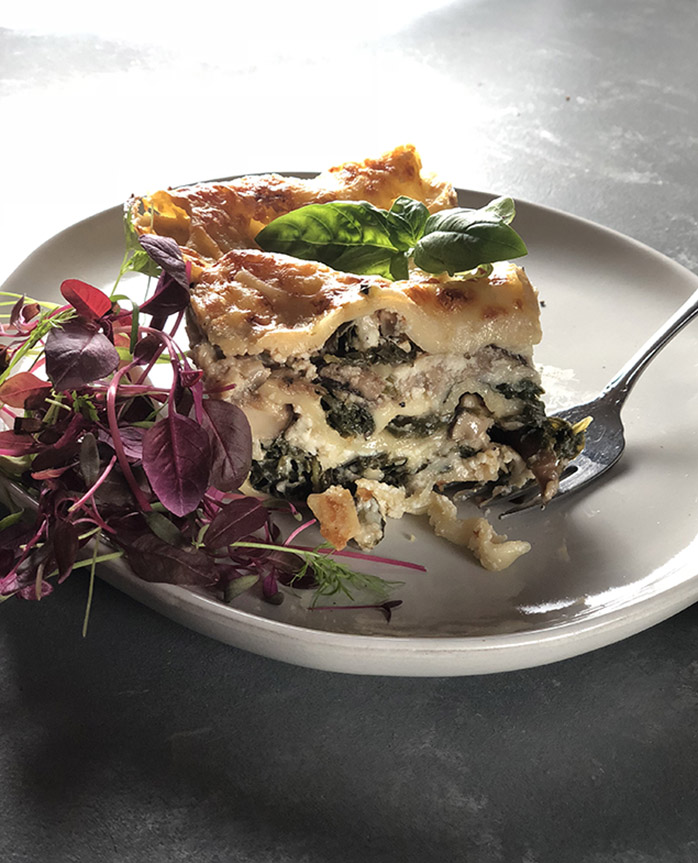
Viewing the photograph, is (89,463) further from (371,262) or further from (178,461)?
(371,262)

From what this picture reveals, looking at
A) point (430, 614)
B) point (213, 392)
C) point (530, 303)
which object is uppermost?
point (530, 303)

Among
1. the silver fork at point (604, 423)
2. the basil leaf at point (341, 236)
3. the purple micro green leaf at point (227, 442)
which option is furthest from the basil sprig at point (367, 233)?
the silver fork at point (604, 423)

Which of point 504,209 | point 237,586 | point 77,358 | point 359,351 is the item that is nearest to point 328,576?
point 237,586

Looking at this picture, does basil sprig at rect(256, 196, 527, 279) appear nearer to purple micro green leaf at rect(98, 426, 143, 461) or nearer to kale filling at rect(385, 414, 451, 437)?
kale filling at rect(385, 414, 451, 437)

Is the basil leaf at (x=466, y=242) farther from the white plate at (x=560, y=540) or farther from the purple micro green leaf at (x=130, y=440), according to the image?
the purple micro green leaf at (x=130, y=440)

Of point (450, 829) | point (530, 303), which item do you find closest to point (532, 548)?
point (530, 303)

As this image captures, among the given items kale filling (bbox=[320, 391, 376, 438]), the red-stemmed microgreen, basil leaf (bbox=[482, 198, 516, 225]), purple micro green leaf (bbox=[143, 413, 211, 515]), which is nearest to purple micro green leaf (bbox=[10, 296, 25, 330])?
the red-stemmed microgreen

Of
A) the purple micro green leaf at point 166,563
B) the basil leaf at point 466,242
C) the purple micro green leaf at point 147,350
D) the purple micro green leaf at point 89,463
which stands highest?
the basil leaf at point 466,242

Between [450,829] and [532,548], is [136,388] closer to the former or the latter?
[532,548]
